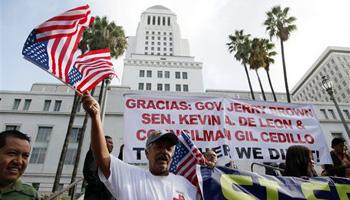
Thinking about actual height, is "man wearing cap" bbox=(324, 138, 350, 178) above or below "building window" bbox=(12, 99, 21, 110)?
below

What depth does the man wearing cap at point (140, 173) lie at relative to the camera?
194 centimetres

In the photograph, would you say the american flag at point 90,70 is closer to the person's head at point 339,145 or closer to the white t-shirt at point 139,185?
the white t-shirt at point 139,185

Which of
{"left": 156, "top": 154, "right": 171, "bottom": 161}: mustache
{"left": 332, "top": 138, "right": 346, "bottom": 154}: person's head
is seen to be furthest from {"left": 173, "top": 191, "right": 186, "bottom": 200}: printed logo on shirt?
{"left": 332, "top": 138, "right": 346, "bottom": 154}: person's head

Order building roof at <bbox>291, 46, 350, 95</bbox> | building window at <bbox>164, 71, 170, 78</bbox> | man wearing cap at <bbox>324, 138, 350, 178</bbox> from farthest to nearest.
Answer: building roof at <bbox>291, 46, 350, 95</bbox> → building window at <bbox>164, 71, 170, 78</bbox> → man wearing cap at <bbox>324, 138, 350, 178</bbox>

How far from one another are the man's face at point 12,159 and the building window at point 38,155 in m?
25.0

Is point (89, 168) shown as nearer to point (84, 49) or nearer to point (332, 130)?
point (84, 49)

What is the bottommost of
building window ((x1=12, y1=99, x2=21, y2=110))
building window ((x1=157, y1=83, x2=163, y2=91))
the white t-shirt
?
the white t-shirt

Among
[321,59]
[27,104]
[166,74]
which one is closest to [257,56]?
[27,104]

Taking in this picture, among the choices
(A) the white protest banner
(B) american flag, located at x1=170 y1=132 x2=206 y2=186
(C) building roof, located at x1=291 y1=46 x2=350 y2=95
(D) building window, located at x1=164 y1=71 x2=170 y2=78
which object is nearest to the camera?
(B) american flag, located at x1=170 y1=132 x2=206 y2=186

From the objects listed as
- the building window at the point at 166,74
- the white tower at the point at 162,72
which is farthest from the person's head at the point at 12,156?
the building window at the point at 166,74

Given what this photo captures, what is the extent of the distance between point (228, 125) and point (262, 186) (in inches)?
68.4

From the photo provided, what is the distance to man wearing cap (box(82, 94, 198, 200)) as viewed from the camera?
1.94 m

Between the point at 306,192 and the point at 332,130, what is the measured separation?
32678mm

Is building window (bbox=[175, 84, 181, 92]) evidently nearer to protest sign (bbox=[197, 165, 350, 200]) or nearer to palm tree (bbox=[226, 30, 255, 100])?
palm tree (bbox=[226, 30, 255, 100])
